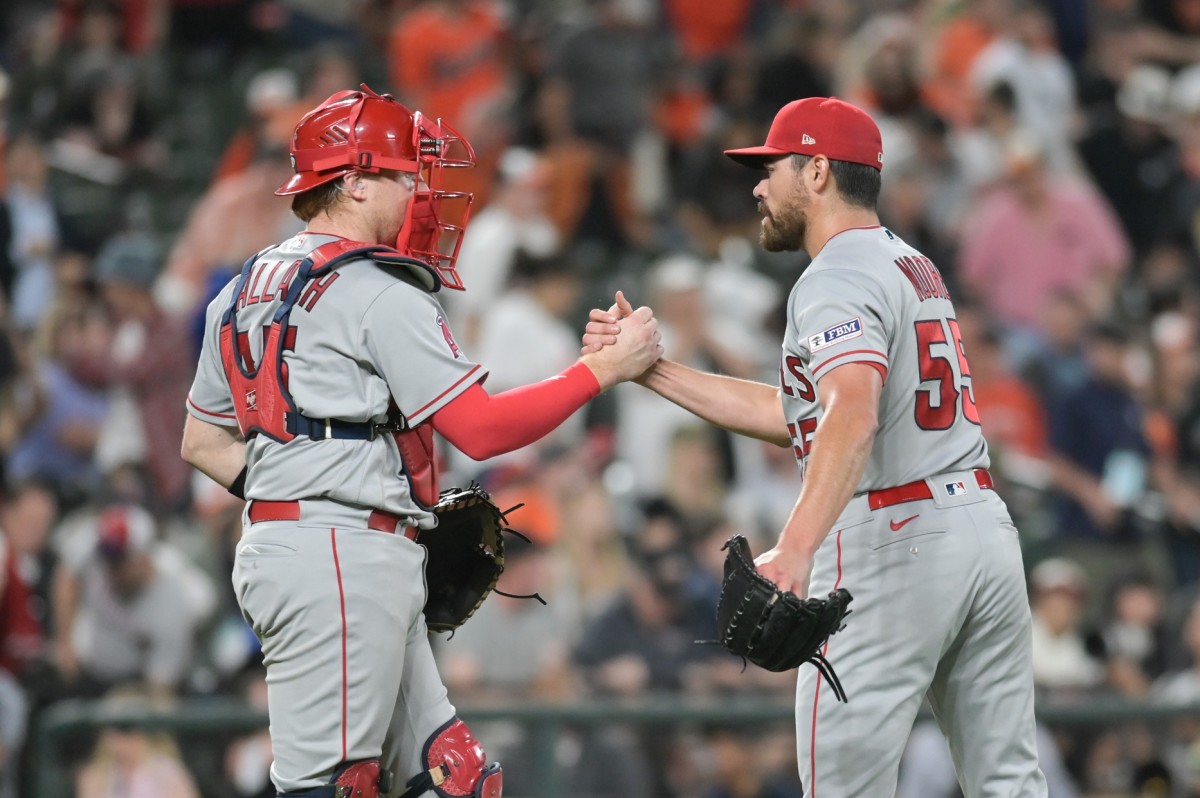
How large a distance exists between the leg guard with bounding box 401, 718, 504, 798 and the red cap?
1715 millimetres

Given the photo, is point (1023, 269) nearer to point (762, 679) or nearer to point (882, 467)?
point (762, 679)

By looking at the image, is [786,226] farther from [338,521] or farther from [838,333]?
[338,521]

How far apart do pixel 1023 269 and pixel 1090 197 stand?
100 centimetres

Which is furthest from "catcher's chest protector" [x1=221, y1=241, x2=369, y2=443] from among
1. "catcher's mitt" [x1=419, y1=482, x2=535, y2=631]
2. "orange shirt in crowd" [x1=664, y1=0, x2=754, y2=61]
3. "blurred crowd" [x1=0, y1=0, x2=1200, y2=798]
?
"orange shirt in crowd" [x1=664, y1=0, x2=754, y2=61]

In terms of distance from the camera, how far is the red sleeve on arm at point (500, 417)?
4.23m

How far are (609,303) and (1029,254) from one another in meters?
2.72

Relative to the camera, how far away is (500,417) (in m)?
4.26

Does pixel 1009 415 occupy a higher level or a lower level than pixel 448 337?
higher

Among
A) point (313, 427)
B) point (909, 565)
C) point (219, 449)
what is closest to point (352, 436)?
point (313, 427)

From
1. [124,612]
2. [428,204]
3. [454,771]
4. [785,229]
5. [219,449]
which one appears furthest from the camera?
[124,612]

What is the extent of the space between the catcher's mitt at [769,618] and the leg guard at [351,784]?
91cm

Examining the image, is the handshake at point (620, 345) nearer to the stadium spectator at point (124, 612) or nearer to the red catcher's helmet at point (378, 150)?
the red catcher's helmet at point (378, 150)

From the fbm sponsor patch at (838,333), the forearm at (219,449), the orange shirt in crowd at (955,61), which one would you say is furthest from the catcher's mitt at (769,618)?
the orange shirt in crowd at (955,61)

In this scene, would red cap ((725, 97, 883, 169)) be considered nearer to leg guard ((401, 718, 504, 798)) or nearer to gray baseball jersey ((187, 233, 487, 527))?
gray baseball jersey ((187, 233, 487, 527))
